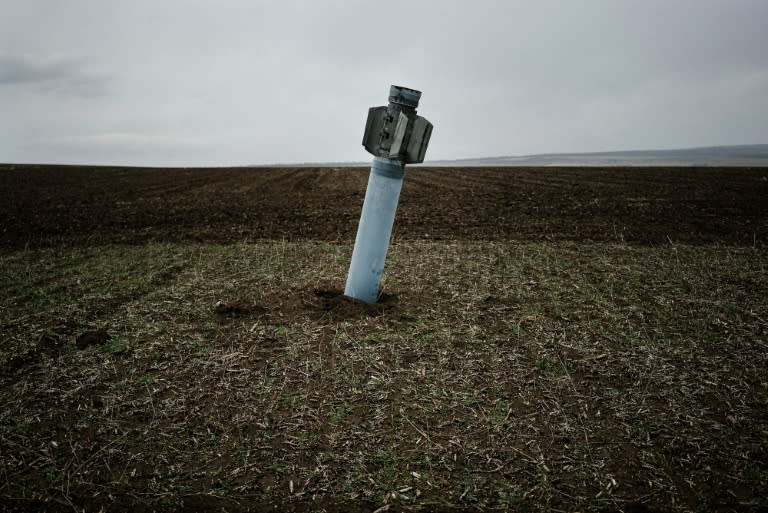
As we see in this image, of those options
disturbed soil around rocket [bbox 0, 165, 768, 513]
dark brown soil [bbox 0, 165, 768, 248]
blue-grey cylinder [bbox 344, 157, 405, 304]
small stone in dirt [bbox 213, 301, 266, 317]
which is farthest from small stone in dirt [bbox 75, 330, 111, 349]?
dark brown soil [bbox 0, 165, 768, 248]

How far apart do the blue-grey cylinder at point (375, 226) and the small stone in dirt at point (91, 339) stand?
2705 millimetres

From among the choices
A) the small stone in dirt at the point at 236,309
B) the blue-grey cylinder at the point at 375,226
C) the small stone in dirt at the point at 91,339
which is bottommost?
the small stone in dirt at the point at 91,339

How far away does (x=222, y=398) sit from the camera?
3.63m

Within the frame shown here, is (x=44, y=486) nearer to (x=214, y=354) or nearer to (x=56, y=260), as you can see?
(x=214, y=354)

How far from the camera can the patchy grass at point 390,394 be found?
275 centimetres

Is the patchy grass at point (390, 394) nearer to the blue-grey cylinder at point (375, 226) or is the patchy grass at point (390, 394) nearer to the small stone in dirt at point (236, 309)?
the small stone in dirt at point (236, 309)

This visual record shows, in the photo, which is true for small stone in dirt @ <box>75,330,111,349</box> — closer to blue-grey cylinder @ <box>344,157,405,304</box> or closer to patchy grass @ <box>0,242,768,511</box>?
patchy grass @ <box>0,242,768,511</box>

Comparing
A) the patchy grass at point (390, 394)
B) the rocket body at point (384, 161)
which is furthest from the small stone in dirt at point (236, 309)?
the rocket body at point (384, 161)

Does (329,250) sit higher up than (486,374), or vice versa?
(329,250)

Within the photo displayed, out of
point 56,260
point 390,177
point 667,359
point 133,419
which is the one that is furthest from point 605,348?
point 56,260

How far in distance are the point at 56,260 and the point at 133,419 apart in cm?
638

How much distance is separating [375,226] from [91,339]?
323 centimetres

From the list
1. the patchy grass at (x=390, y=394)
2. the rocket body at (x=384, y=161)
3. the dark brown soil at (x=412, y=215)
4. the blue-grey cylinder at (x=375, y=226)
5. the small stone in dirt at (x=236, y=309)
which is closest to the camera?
the patchy grass at (x=390, y=394)

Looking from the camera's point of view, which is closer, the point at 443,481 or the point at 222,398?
the point at 443,481
